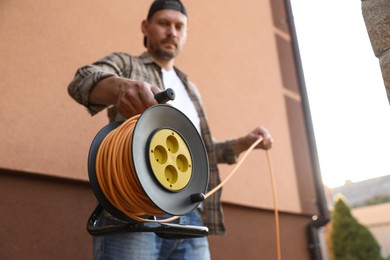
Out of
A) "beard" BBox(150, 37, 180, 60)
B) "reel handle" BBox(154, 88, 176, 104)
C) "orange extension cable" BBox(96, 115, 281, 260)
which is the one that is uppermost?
"beard" BBox(150, 37, 180, 60)

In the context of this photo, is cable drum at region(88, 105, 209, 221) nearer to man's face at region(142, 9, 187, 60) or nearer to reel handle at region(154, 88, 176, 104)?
reel handle at region(154, 88, 176, 104)

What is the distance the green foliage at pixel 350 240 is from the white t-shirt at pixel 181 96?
9706mm

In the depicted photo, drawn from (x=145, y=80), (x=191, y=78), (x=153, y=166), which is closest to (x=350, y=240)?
(x=191, y=78)

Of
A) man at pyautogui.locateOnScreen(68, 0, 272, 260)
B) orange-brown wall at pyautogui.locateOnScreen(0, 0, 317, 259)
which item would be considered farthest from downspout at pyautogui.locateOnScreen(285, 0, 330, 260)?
man at pyautogui.locateOnScreen(68, 0, 272, 260)

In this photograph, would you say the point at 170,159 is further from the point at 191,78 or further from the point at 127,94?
the point at 191,78

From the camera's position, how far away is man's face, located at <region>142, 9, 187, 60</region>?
196 cm

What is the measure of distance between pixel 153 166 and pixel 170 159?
0.27 feet

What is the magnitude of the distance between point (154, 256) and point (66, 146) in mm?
1045

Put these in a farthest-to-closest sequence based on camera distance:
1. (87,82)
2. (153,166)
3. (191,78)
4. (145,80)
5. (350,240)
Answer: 1. (350,240)
2. (191,78)
3. (145,80)
4. (87,82)
5. (153,166)

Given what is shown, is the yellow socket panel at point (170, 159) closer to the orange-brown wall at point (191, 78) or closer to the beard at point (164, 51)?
the beard at point (164, 51)

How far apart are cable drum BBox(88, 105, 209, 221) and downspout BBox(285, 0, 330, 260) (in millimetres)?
3022

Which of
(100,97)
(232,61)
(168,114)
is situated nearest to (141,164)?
(168,114)

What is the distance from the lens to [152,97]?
3.95 feet

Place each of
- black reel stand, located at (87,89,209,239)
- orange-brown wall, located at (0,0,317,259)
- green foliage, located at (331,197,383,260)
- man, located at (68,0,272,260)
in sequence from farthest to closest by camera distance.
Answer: green foliage, located at (331,197,383,260) < orange-brown wall, located at (0,0,317,259) < man, located at (68,0,272,260) < black reel stand, located at (87,89,209,239)
